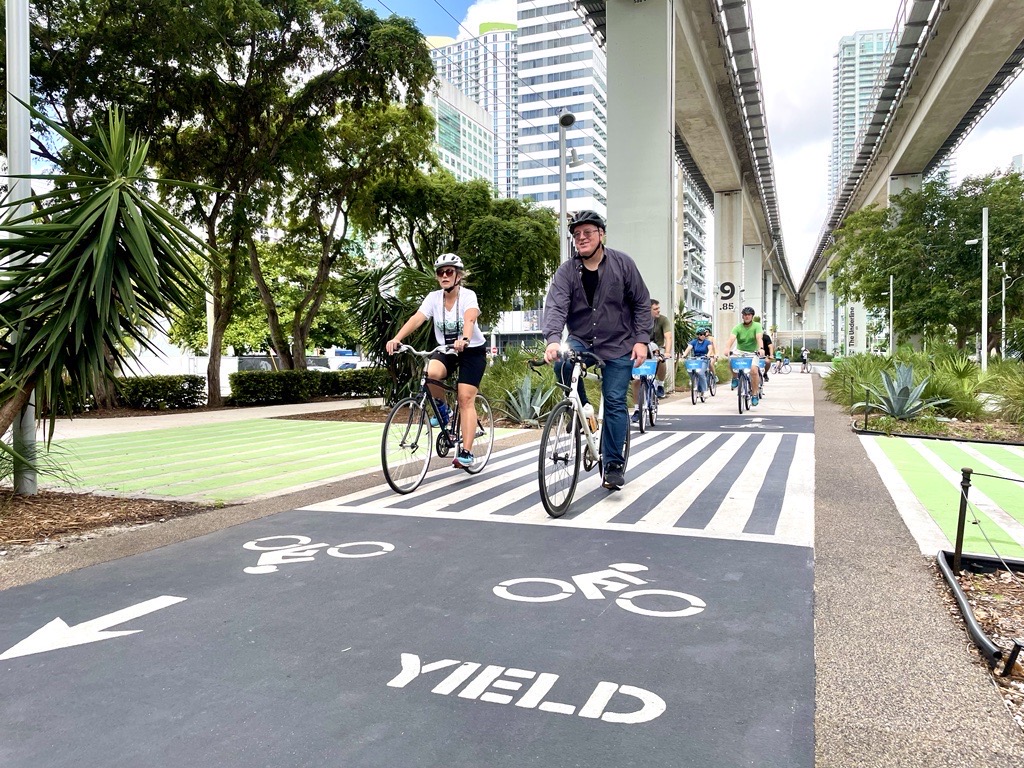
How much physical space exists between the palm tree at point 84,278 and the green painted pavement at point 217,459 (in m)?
1.33

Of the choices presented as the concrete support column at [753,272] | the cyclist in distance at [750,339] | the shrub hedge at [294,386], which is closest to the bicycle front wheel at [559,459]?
the cyclist in distance at [750,339]

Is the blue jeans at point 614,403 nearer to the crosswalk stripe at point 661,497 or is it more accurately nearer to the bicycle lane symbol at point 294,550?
the crosswalk stripe at point 661,497

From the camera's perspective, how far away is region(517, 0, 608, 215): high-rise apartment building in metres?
125

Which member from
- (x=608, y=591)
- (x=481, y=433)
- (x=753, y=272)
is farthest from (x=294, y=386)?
(x=753, y=272)

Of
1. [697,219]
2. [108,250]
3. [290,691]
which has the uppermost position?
[697,219]

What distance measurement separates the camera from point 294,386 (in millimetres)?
20844

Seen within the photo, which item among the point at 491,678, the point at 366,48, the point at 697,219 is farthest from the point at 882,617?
the point at 697,219

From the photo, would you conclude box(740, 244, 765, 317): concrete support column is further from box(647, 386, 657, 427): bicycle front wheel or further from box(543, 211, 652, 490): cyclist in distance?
box(543, 211, 652, 490): cyclist in distance

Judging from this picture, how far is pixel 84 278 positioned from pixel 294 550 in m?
2.20

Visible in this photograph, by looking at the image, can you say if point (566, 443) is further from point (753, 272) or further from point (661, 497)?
point (753, 272)

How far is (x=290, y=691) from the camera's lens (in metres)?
2.51

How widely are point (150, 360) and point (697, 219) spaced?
106 metres

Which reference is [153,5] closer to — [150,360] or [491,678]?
[491,678]

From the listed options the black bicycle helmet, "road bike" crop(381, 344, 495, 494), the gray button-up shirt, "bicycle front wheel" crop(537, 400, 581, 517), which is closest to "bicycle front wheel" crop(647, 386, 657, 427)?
"road bike" crop(381, 344, 495, 494)
